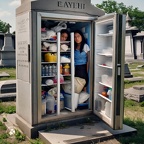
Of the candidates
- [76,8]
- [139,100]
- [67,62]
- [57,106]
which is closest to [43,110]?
[57,106]

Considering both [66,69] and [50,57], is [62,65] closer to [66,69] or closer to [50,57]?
[66,69]

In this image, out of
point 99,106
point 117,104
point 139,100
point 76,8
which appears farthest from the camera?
point 139,100

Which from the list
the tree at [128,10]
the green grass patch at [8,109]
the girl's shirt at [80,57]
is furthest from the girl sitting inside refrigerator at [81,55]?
the tree at [128,10]

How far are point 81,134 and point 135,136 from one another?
1108 millimetres

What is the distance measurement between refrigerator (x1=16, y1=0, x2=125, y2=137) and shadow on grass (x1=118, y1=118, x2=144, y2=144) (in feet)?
1.00

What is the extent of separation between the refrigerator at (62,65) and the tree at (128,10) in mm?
53659

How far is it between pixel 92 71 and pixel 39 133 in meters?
1.79

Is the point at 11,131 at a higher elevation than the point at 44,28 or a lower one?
lower

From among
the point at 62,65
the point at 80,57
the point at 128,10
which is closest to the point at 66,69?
the point at 62,65

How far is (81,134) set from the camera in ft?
15.3

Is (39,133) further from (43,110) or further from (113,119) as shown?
(113,119)

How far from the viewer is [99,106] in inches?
212

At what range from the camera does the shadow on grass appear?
4548mm

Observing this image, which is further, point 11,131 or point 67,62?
point 67,62
